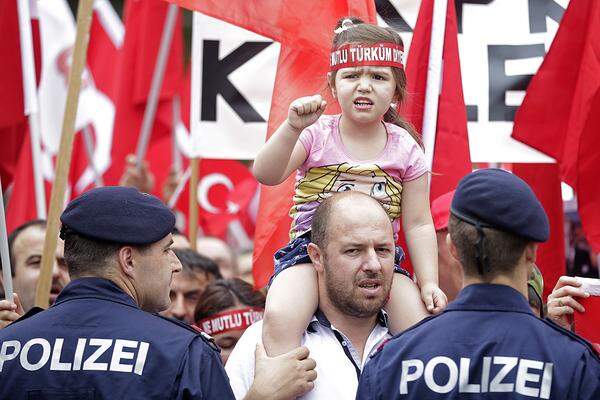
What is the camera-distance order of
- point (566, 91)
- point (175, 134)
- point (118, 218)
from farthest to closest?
point (175, 134) → point (566, 91) → point (118, 218)

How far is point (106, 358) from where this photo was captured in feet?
12.5

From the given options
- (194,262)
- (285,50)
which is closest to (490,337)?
(285,50)

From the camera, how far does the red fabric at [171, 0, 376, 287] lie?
6.08 metres

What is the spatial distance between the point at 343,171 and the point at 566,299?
3.55ft

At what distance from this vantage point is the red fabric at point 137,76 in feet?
34.8

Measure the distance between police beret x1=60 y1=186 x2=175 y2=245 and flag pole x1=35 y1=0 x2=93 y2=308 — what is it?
64.0 inches

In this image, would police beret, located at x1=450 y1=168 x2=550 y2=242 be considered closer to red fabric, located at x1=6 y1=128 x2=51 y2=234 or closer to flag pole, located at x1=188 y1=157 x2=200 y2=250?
flag pole, located at x1=188 y1=157 x2=200 y2=250

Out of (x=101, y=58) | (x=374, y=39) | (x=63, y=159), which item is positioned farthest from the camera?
(x=101, y=58)

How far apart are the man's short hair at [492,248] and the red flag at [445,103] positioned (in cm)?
223

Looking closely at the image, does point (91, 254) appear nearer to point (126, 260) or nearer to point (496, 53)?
point (126, 260)

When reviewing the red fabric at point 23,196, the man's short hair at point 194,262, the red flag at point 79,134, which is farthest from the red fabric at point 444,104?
the red fabric at point 23,196

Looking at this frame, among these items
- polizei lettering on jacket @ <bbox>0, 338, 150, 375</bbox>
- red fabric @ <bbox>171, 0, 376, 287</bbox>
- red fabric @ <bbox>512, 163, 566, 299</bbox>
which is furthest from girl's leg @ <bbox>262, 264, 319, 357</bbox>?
red fabric @ <bbox>512, 163, 566, 299</bbox>

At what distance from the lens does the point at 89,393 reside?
3.79 meters

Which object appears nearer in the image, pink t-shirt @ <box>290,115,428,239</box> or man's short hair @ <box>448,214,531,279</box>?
man's short hair @ <box>448,214,531,279</box>
